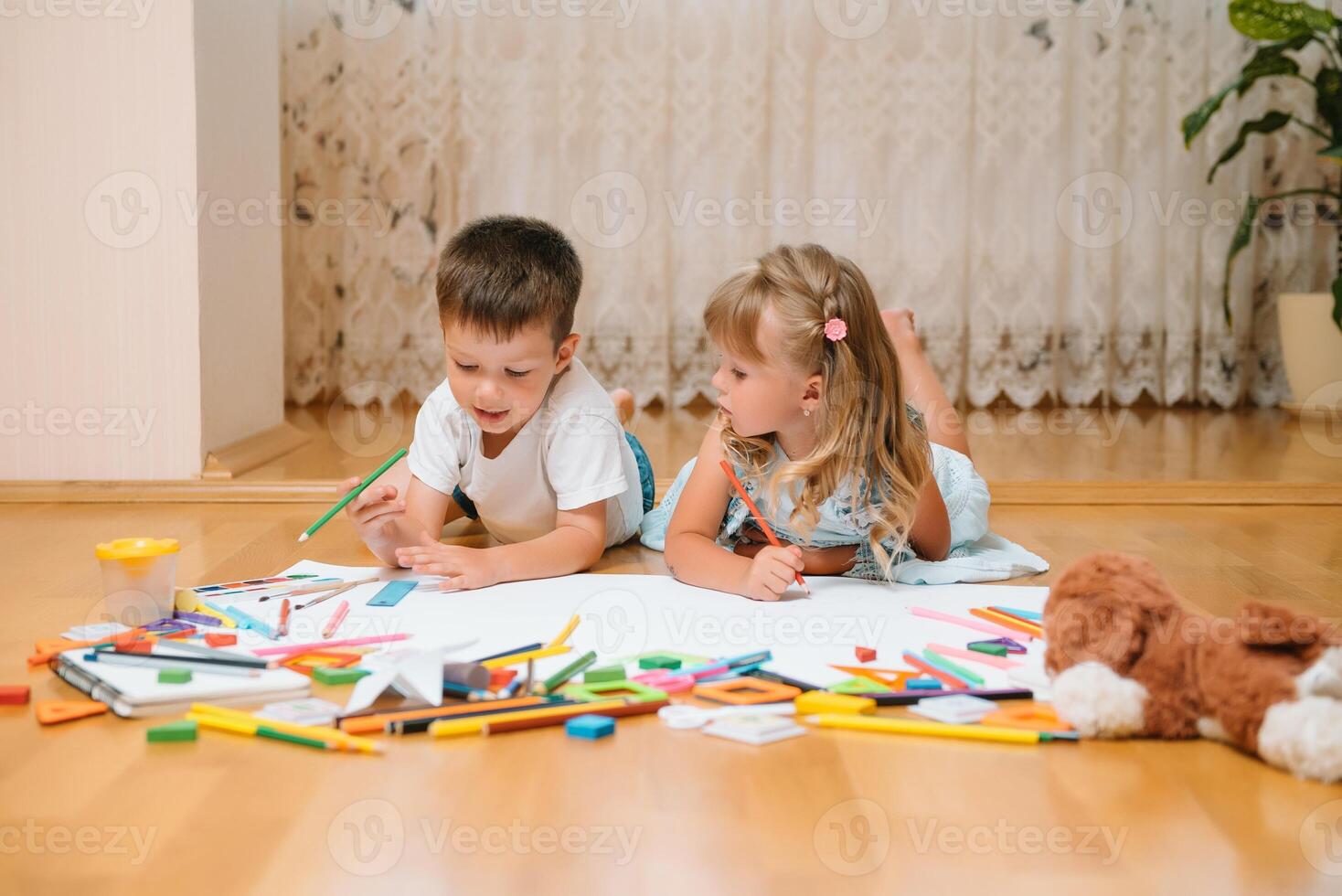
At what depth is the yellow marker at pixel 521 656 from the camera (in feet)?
3.39

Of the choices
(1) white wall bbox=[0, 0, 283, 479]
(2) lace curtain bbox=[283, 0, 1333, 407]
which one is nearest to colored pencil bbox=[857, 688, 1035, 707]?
(1) white wall bbox=[0, 0, 283, 479]

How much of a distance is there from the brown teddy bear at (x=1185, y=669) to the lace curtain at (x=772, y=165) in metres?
2.11

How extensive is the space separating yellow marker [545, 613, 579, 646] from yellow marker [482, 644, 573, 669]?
0.02 meters

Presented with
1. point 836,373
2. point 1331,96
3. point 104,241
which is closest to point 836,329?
point 836,373

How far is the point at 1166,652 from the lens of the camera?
0.89 metres

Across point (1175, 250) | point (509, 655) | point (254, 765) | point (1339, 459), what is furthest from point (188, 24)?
point (1175, 250)

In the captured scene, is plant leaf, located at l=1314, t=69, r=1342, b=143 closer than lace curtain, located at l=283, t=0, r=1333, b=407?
Yes

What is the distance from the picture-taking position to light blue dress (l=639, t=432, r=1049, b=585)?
1.40 metres

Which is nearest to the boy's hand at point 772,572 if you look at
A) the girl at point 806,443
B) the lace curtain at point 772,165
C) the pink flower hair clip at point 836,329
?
the girl at point 806,443

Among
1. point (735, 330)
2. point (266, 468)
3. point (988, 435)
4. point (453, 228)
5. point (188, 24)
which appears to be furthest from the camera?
point (453, 228)

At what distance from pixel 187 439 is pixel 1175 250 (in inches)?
93.9

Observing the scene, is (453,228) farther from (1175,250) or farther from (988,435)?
(1175,250)

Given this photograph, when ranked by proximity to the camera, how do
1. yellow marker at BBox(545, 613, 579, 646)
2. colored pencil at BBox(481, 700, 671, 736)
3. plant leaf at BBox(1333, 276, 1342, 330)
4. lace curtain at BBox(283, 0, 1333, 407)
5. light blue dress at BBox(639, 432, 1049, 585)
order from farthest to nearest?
lace curtain at BBox(283, 0, 1333, 407) → plant leaf at BBox(1333, 276, 1342, 330) → light blue dress at BBox(639, 432, 1049, 585) → yellow marker at BBox(545, 613, 579, 646) → colored pencil at BBox(481, 700, 671, 736)

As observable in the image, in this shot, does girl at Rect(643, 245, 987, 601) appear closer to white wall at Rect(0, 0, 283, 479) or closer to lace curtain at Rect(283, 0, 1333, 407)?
white wall at Rect(0, 0, 283, 479)
